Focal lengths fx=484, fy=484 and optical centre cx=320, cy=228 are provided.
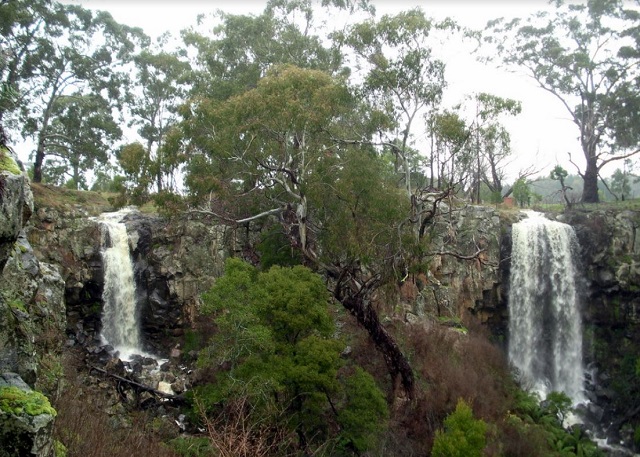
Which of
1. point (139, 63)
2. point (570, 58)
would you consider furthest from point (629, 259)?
point (139, 63)

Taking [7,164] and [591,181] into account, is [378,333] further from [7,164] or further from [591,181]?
[591,181]

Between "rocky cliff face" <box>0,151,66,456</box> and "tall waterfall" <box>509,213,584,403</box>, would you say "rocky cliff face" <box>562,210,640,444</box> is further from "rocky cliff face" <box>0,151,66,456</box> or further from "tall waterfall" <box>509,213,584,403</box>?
"rocky cliff face" <box>0,151,66,456</box>

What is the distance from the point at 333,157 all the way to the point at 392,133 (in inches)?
91.4

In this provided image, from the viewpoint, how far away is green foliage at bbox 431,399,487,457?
1291 centimetres

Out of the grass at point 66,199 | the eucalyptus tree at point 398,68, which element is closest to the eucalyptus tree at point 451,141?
the eucalyptus tree at point 398,68

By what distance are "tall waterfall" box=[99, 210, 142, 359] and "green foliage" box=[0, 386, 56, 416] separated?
15905mm

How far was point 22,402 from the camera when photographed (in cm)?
526

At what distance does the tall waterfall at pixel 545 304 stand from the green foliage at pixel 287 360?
12.0 m

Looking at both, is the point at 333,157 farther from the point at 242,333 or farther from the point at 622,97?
the point at 622,97

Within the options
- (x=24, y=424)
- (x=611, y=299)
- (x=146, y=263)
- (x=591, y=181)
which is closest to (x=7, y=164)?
(x=24, y=424)

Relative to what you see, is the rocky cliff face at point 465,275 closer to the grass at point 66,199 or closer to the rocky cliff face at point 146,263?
the rocky cliff face at point 146,263

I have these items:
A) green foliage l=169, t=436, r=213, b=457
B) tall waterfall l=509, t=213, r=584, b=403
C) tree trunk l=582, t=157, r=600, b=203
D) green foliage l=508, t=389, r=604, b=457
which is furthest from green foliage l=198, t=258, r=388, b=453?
tree trunk l=582, t=157, r=600, b=203

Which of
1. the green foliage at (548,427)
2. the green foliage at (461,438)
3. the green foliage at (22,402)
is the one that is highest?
the green foliage at (22,402)

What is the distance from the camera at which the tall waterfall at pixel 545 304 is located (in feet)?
73.7
